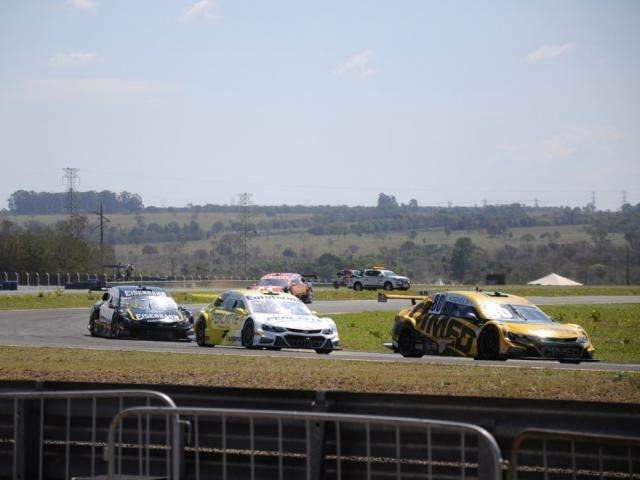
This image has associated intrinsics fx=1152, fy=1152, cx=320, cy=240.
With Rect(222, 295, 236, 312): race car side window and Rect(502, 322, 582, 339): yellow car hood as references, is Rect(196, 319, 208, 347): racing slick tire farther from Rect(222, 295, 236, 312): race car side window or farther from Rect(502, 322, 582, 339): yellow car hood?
Rect(502, 322, 582, 339): yellow car hood

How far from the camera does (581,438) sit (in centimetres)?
656

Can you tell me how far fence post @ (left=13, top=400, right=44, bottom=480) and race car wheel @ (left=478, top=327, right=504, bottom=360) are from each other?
12846 mm

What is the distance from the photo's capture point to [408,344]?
23.4 meters

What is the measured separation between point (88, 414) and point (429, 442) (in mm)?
3361

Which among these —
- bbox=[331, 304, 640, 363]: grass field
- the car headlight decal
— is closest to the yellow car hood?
bbox=[331, 304, 640, 363]: grass field

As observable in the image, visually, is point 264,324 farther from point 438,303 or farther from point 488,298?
point 488,298

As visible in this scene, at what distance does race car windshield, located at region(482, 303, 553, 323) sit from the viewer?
22.0m

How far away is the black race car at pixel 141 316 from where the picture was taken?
29.2 metres

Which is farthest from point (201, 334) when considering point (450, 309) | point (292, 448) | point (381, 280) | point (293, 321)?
point (381, 280)

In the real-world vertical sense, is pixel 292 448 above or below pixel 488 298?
below

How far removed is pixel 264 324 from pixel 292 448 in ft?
52.5

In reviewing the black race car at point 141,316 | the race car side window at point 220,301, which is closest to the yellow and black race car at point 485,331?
the race car side window at point 220,301

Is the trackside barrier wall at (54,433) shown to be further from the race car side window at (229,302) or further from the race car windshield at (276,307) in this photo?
the race car side window at (229,302)

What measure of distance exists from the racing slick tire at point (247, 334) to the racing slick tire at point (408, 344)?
10.7 feet
